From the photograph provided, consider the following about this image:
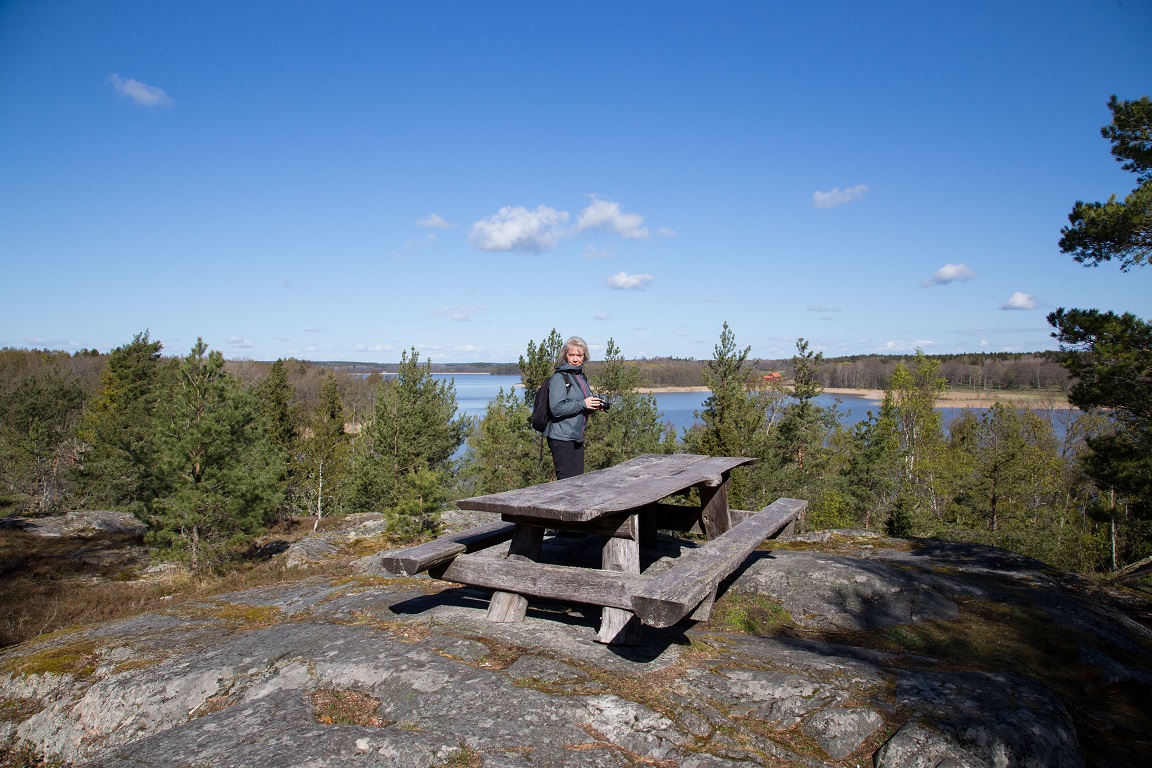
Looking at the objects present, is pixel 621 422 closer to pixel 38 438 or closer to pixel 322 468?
pixel 322 468

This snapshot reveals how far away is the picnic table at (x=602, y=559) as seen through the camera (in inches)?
131

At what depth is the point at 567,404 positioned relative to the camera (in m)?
5.65

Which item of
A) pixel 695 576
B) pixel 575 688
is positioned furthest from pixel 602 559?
pixel 575 688

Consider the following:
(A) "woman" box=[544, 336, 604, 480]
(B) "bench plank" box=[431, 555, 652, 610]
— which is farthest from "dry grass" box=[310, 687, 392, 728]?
(A) "woman" box=[544, 336, 604, 480]

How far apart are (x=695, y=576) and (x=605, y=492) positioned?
3.40 ft

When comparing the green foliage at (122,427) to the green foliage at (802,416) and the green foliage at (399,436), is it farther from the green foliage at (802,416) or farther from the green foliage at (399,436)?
the green foliage at (802,416)

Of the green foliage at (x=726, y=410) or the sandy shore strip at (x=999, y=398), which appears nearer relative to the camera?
the green foliage at (x=726, y=410)

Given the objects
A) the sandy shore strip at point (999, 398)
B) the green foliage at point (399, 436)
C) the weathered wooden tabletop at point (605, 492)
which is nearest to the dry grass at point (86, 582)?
the weathered wooden tabletop at point (605, 492)

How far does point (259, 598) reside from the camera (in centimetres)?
509

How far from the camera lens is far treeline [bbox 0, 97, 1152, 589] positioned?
8.17 m

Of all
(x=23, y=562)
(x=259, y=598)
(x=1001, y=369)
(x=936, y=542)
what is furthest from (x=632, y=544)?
(x=1001, y=369)

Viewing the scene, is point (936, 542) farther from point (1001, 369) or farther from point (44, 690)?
point (1001, 369)

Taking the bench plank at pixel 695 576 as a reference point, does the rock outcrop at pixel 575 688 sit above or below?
below

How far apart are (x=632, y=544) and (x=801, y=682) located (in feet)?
4.33
